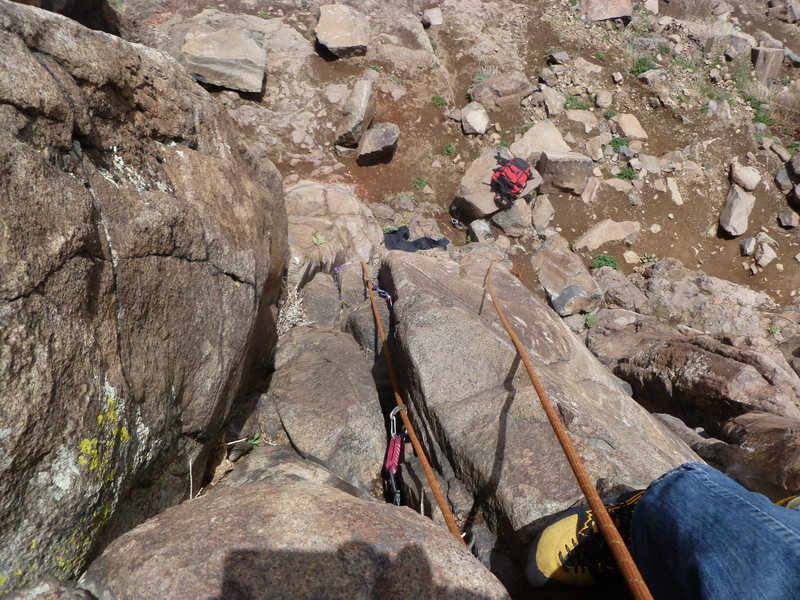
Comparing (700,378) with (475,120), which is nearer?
(700,378)

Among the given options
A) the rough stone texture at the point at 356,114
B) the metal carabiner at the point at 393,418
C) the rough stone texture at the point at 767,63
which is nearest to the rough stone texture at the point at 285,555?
the metal carabiner at the point at 393,418

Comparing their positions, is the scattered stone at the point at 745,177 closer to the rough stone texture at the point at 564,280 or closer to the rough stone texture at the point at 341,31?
the rough stone texture at the point at 564,280

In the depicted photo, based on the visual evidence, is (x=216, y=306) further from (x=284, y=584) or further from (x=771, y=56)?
(x=771, y=56)

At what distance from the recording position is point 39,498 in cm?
151

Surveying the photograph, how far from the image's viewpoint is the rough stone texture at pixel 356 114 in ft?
30.2

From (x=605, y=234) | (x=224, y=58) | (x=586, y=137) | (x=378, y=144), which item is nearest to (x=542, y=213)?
(x=605, y=234)

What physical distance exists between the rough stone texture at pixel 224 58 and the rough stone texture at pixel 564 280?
632cm

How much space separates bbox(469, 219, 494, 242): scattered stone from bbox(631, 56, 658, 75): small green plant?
601 cm

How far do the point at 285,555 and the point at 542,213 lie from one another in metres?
8.77

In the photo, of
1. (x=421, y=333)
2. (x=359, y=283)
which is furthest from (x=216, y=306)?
(x=359, y=283)

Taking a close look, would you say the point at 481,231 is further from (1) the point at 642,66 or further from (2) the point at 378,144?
(1) the point at 642,66

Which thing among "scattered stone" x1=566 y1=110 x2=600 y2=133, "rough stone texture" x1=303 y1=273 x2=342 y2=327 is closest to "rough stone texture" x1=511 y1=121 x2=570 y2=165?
→ "scattered stone" x1=566 y1=110 x2=600 y2=133

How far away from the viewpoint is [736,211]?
9.46 meters

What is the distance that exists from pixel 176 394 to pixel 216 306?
1.74ft
